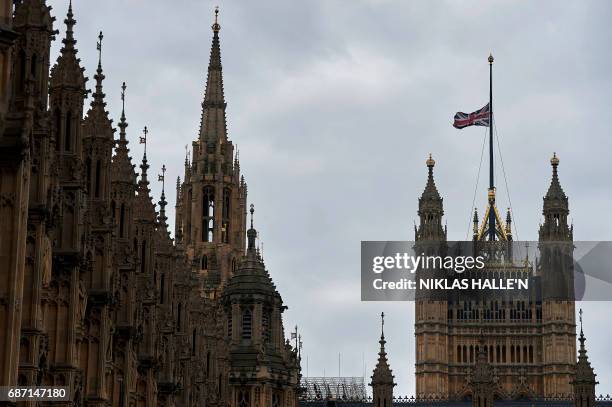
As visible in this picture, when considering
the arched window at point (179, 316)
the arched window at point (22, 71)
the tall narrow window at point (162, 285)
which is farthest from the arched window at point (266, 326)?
the arched window at point (22, 71)

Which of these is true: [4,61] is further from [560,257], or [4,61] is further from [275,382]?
[560,257]

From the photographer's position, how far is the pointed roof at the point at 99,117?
199 feet

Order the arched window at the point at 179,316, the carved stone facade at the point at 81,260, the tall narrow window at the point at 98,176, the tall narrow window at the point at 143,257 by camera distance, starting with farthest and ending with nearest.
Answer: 1. the arched window at the point at 179,316
2. the tall narrow window at the point at 143,257
3. the tall narrow window at the point at 98,176
4. the carved stone facade at the point at 81,260

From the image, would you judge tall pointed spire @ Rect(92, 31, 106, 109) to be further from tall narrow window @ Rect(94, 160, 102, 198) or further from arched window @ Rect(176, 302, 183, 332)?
arched window @ Rect(176, 302, 183, 332)

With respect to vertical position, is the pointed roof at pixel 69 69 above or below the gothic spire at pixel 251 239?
below

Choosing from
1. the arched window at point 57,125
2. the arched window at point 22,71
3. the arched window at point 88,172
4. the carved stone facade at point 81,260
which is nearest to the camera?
the carved stone facade at point 81,260

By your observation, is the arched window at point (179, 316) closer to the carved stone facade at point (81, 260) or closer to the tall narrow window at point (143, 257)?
the carved stone facade at point (81, 260)

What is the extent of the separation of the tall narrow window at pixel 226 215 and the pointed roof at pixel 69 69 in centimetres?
10754

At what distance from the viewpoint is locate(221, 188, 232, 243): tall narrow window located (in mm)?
164500

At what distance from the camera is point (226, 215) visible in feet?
545

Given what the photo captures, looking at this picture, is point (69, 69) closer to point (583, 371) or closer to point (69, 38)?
point (69, 38)

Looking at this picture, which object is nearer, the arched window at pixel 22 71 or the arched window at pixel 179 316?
the arched window at pixel 22 71

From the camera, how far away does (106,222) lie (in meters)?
59.6

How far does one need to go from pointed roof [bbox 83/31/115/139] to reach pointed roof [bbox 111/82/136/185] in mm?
3658
